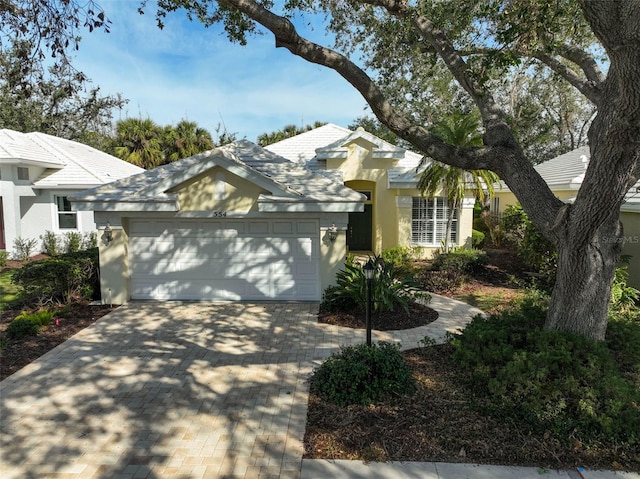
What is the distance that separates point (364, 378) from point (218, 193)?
6.23m

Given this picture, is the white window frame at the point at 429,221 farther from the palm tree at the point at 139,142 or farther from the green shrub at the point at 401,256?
the palm tree at the point at 139,142

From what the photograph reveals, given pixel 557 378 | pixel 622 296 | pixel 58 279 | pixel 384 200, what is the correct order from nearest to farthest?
pixel 557 378 → pixel 622 296 → pixel 58 279 → pixel 384 200

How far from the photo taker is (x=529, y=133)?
29.9m

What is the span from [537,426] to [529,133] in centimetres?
3043

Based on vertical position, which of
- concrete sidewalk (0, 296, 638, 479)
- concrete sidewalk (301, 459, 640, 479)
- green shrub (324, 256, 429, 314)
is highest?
green shrub (324, 256, 429, 314)

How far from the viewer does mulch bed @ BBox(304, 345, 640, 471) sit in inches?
159

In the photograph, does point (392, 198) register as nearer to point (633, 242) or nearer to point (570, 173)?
point (570, 173)

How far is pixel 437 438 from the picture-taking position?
14.3 ft

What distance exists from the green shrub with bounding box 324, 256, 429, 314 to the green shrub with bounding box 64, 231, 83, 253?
38.0 feet

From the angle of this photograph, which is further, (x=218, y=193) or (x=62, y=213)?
(x=62, y=213)

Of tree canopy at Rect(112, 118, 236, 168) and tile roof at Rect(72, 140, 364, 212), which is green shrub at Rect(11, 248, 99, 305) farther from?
tree canopy at Rect(112, 118, 236, 168)

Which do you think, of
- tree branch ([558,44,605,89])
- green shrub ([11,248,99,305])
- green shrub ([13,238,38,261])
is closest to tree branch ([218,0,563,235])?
tree branch ([558,44,605,89])

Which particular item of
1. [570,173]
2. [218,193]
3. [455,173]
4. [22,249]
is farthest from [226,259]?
[570,173]

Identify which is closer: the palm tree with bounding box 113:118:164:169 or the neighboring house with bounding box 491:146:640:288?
the neighboring house with bounding box 491:146:640:288
